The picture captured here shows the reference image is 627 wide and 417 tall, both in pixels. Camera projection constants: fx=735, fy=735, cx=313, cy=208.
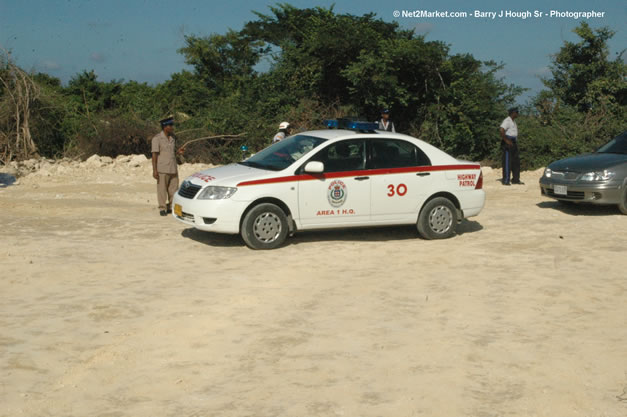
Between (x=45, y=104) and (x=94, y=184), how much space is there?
19.4 ft

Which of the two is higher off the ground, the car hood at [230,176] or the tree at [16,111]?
the tree at [16,111]

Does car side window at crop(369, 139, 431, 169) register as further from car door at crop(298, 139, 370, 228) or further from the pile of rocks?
the pile of rocks

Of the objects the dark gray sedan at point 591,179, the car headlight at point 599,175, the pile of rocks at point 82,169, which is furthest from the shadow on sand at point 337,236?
the pile of rocks at point 82,169

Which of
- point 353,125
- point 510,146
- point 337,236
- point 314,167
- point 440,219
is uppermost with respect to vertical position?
point 353,125

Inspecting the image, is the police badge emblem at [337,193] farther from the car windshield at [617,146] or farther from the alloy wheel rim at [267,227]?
the car windshield at [617,146]

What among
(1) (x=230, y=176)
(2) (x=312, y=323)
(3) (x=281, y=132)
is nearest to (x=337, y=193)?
(1) (x=230, y=176)

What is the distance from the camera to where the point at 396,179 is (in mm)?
10812

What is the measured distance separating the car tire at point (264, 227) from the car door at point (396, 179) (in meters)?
1.42

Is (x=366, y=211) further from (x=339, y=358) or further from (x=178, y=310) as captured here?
(x=339, y=358)

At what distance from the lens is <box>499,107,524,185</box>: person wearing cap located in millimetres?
17875

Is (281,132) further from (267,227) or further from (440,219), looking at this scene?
(267,227)

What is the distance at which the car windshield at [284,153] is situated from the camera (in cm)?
1058

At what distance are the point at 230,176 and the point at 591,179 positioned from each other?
710cm

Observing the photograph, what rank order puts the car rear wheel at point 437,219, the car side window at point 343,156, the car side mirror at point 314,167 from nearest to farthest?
1. the car side mirror at point 314,167
2. the car side window at point 343,156
3. the car rear wheel at point 437,219
